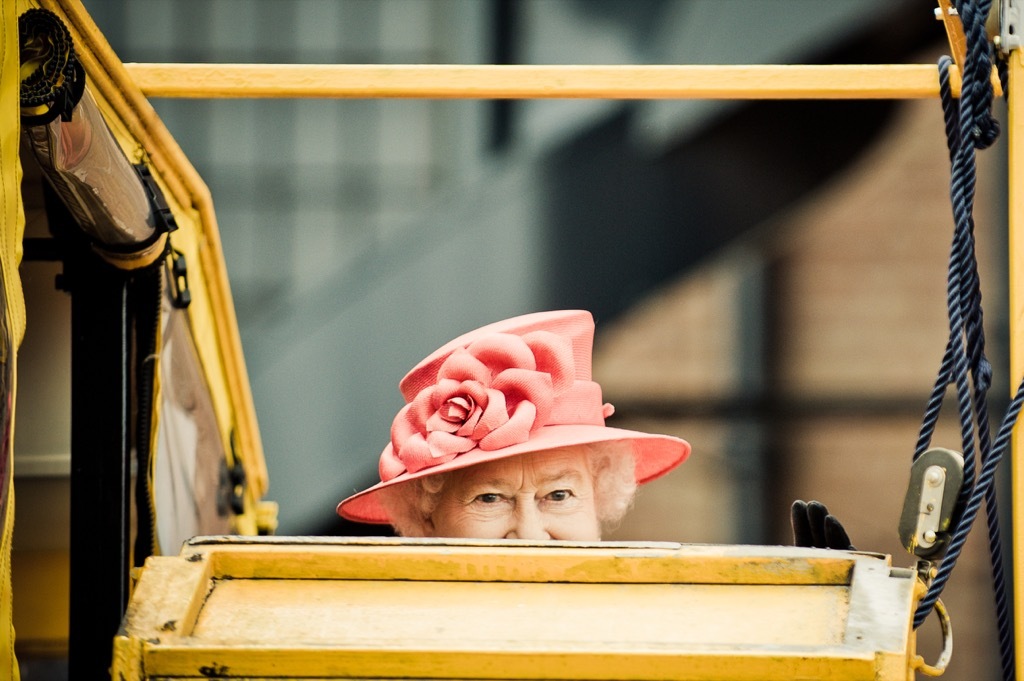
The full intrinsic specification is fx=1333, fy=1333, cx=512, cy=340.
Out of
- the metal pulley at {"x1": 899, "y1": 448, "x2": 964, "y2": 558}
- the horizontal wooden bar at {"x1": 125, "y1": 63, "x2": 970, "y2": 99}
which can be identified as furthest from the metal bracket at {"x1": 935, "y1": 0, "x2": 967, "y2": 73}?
the metal pulley at {"x1": 899, "y1": 448, "x2": 964, "y2": 558}

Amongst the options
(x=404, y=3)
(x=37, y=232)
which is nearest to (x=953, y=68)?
(x=37, y=232)

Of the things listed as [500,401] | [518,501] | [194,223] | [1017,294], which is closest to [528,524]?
[518,501]

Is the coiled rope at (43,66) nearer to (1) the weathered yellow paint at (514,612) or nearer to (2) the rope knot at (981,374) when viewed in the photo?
(1) the weathered yellow paint at (514,612)

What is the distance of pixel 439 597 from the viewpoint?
1271 mm

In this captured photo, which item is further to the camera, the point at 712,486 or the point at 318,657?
the point at 712,486

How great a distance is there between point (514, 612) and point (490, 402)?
0.58 metres

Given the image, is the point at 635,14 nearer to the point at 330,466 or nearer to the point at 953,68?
the point at 330,466

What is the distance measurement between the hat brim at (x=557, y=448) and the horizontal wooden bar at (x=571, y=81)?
0.53 meters

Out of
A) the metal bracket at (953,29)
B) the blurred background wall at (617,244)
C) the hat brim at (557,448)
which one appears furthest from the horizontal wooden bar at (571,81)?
the blurred background wall at (617,244)

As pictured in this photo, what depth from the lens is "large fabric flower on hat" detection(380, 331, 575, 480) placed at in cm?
179

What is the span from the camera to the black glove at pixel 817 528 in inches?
56.2

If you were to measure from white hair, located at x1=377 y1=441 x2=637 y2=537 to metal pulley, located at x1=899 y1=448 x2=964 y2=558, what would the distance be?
63 cm

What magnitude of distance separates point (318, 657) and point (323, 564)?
164mm

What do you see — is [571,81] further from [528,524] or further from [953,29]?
[528,524]
